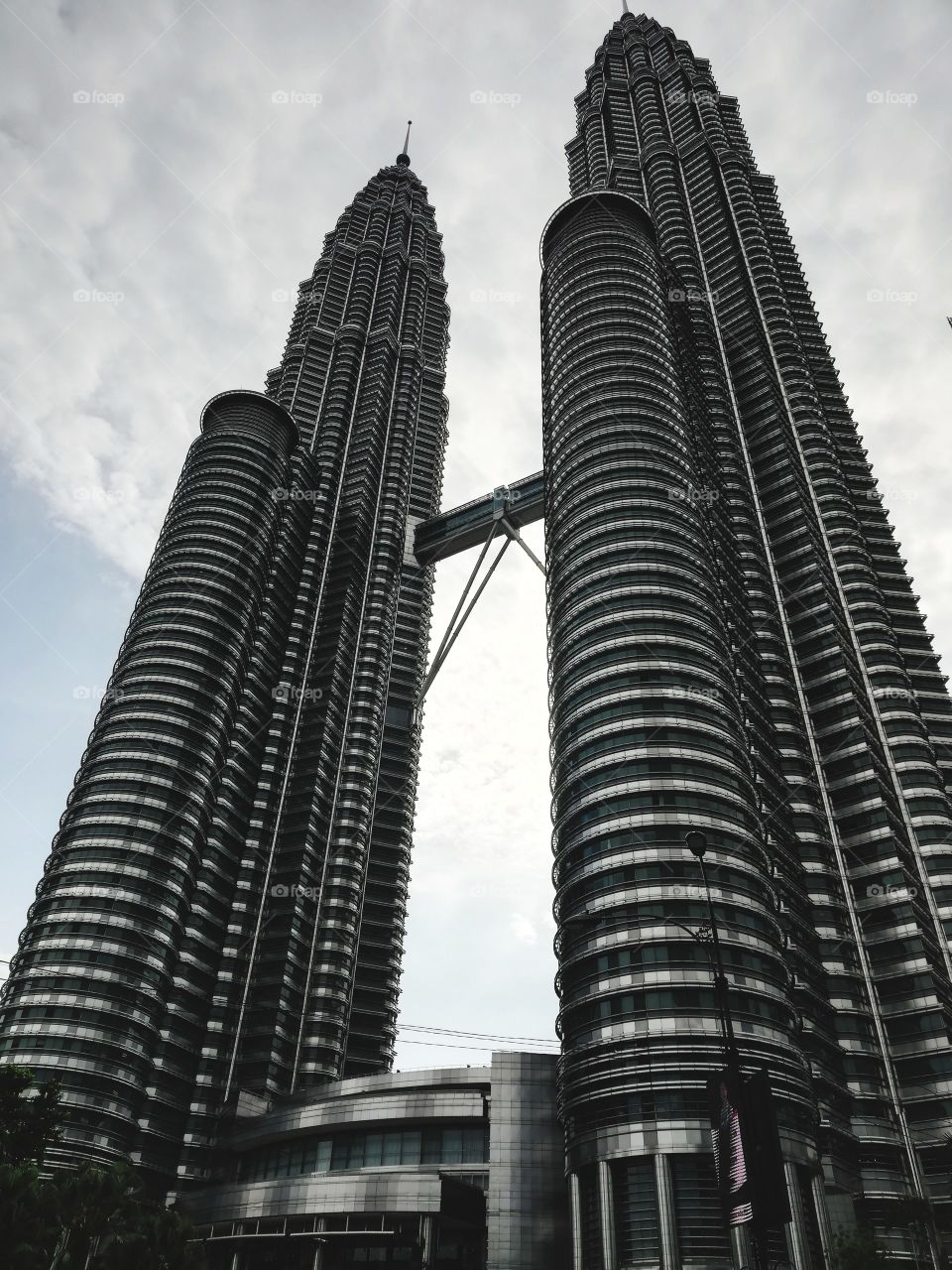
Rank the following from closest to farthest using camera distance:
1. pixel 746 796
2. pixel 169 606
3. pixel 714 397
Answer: pixel 746 796, pixel 169 606, pixel 714 397

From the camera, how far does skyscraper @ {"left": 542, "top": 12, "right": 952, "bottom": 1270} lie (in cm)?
6469

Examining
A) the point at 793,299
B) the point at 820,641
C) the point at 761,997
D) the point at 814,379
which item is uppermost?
the point at 793,299

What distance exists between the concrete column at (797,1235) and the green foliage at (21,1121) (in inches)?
1709

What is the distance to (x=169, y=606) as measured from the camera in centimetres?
12012

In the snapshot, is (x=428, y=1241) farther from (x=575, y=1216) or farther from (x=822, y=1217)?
(x=822, y=1217)

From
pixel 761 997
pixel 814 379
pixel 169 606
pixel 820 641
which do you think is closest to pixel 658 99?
pixel 814 379

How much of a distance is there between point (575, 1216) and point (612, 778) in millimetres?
31462

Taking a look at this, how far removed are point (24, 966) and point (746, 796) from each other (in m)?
70.4

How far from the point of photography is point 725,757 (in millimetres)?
80500

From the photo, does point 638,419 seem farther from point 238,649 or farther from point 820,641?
point 238,649

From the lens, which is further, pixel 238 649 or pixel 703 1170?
pixel 238 649

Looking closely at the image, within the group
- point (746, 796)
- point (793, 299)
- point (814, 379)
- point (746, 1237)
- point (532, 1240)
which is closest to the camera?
point (746, 1237)

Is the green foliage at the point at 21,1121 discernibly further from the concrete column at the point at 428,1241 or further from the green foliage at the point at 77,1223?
the concrete column at the point at 428,1241

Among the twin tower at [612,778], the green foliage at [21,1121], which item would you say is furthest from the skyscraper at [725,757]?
the green foliage at [21,1121]
